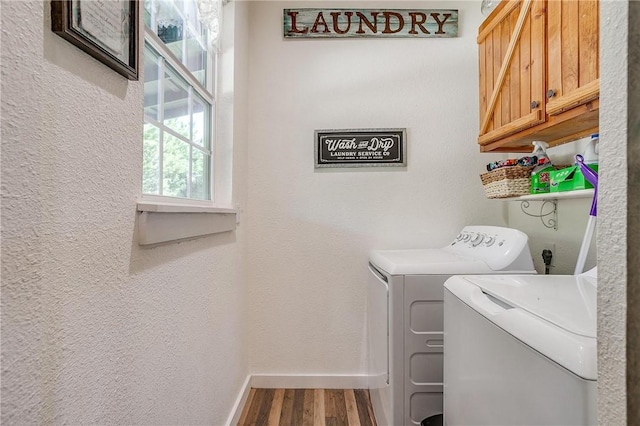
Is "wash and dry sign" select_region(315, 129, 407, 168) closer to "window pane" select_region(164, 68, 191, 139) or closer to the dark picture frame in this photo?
"window pane" select_region(164, 68, 191, 139)

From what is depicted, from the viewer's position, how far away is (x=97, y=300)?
0.70 metres

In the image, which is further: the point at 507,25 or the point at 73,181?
the point at 507,25

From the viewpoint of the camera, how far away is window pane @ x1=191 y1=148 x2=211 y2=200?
1.59m

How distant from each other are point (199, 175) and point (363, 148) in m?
1.07

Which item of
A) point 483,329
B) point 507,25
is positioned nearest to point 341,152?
point 507,25

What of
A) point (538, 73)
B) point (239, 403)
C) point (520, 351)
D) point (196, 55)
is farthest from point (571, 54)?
point (239, 403)

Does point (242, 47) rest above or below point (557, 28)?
above

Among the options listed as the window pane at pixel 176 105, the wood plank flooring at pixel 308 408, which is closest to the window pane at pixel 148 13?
the window pane at pixel 176 105

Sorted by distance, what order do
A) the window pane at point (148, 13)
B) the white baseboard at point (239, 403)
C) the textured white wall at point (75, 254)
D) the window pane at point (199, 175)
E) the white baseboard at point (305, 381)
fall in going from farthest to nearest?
the white baseboard at point (305, 381)
the white baseboard at point (239, 403)
the window pane at point (199, 175)
the window pane at point (148, 13)
the textured white wall at point (75, 254)

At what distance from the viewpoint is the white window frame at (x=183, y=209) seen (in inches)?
34.4

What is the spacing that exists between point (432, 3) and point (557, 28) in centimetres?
115

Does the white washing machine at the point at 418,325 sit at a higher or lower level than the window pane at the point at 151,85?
lower

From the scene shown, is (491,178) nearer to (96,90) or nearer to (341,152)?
(341,152)

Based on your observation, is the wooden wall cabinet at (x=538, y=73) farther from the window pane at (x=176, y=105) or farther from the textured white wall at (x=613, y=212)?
the window pane at (x=176, y=105)
